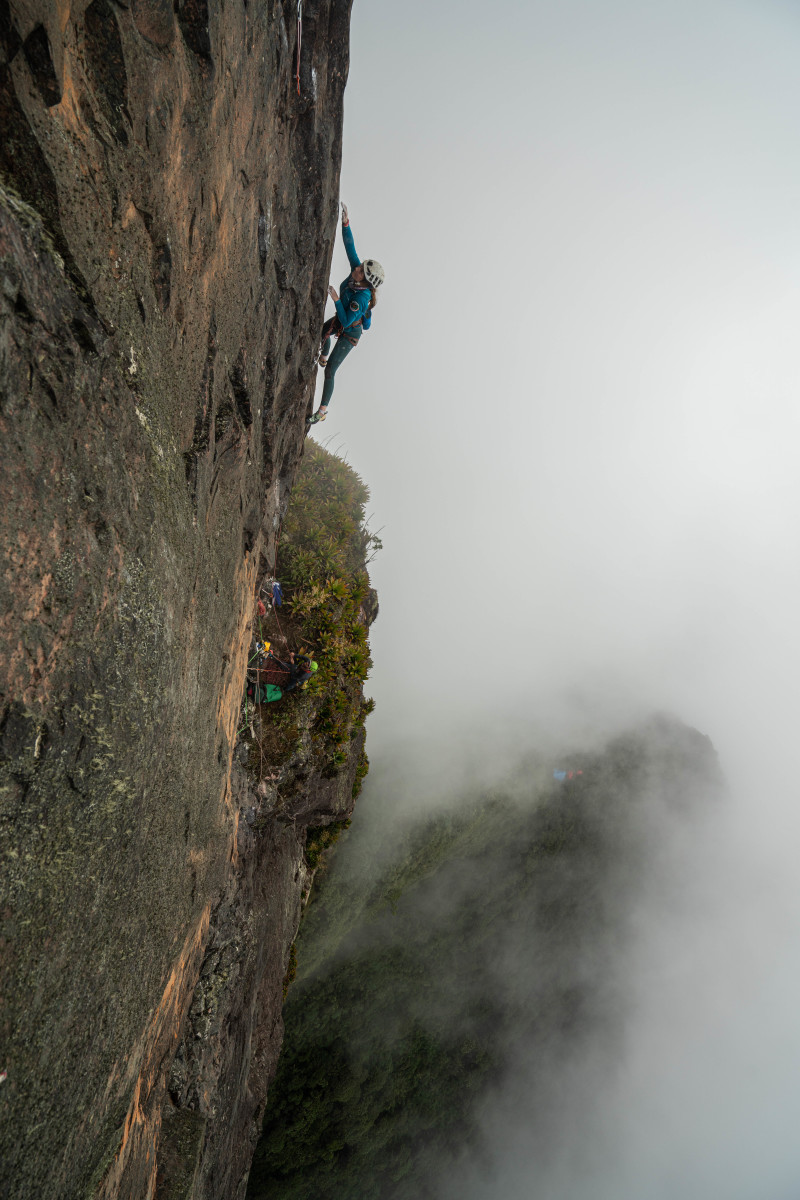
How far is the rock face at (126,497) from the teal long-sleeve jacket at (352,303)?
1611 millimetres

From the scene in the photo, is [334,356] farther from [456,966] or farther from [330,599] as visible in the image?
[456,966]

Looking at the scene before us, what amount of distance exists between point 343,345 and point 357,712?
7241mm

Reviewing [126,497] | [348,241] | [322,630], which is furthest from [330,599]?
[126,497]

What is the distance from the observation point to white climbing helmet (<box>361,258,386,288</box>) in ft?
23.2

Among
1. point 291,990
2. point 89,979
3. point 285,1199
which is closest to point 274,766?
point 89,979

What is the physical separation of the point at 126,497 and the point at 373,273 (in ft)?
20.5

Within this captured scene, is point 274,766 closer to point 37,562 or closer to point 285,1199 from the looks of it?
point 37,562

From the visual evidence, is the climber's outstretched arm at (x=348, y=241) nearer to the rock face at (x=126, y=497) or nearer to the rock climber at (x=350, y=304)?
the rock climber at (x=350, y=304)

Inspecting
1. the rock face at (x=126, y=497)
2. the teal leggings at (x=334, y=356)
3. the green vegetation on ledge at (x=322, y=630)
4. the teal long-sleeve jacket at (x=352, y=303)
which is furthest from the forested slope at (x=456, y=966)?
the teal long-sleeve jacket at (x=352, y=303)

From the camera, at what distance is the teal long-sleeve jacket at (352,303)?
715cm

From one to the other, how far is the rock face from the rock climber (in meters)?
1.50

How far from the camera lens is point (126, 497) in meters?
2.56

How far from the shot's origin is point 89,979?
9.12 feet

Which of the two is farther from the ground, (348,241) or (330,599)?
(348,241)
